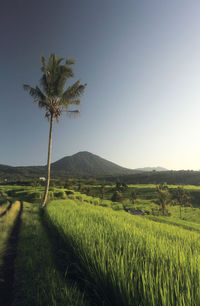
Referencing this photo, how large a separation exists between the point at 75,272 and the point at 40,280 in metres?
0.68

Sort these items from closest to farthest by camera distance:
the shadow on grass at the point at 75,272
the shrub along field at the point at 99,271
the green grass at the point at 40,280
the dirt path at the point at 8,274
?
the shrub along field at the point at 99,271, the green grass at the point at 40,280, the shadow on grass at the point at 75,272, the dirt path at the point at 8,274

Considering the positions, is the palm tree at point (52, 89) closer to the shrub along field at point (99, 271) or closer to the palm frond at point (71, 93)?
the palm frond at point (71, 93)

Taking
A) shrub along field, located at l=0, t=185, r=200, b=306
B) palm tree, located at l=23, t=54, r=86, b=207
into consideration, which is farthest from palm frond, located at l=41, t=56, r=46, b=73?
shrub along field, located at l=0, t=185, r=200, b=306

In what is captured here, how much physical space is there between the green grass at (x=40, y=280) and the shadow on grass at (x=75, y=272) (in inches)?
5.4

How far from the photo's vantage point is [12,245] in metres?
4.68

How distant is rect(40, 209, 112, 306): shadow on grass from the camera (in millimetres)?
2116

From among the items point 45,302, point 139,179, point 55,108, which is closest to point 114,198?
point 55,108

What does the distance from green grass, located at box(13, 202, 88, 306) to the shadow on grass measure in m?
0.14

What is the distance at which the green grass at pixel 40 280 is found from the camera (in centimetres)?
194

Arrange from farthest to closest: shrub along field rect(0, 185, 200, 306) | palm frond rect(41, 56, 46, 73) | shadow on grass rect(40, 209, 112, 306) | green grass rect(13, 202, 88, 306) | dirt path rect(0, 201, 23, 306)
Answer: palm frond rect(41, 56, 46, 73) < dirt path rect(0, 201, 23, 306) < shadow on grass rect(40, 209, 112, 306) < green grass rect(13, 202, 88, 306) < shrub along field rect(0, 185, 200, 306)

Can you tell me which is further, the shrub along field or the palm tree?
the palm tree

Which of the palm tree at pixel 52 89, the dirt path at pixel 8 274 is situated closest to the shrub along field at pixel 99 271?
the dirt path at pixel 8 274

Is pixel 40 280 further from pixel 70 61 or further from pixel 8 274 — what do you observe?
pixel 70 61

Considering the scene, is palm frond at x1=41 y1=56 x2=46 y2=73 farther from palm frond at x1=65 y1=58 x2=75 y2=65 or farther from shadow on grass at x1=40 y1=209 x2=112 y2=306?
shadow on grass at x1=40 y1=209 x2=112 y2=306
